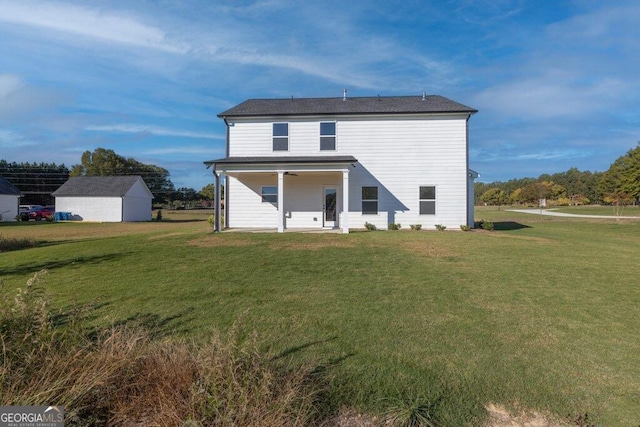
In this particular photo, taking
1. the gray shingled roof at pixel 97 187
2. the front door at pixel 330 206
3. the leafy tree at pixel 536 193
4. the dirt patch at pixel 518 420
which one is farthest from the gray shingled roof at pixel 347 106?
the leafy tree at pixel 536 193

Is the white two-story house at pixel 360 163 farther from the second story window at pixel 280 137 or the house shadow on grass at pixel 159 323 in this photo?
the house shadow on grass at pixel 159 323

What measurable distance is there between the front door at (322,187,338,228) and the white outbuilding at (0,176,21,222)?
38.2 m

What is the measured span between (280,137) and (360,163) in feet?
14.6

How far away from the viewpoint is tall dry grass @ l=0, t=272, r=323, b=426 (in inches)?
102

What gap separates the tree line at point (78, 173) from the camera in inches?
2493

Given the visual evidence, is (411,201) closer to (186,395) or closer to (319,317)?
(319,317)

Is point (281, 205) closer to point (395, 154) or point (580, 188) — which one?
point (395, 154)

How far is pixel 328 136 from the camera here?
18.5 metres

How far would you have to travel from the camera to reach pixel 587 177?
93.8 metres

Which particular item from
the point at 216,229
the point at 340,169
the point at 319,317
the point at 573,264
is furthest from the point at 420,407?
the point at 216,229

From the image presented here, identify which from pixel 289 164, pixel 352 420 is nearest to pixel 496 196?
pixel 289 164

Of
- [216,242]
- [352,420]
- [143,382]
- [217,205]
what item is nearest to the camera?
[352,420]

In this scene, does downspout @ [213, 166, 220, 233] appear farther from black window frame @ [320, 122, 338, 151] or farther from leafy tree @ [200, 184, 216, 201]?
leafy tree @ [200, 184, 216, 201]

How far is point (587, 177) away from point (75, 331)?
11716 centimetres
